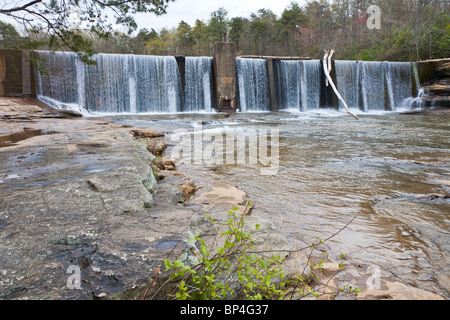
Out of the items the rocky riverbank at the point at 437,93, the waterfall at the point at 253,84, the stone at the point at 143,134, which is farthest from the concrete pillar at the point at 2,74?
the rocky riverbank at the point at 437,93

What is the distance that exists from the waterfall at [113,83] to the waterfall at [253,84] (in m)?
3.83

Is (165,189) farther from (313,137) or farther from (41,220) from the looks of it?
(313,137)

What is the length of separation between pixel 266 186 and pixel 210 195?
104 centimetres

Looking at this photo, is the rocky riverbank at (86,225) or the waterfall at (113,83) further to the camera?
the waterfall at (113,83)

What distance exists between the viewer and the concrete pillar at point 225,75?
16312 millimetres

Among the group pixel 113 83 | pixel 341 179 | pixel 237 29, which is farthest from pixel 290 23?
pixel 341 179

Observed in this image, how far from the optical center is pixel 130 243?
4.99ft

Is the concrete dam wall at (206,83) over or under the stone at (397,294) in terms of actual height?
over

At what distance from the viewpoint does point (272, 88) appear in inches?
707

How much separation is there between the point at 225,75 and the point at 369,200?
46.2 ft

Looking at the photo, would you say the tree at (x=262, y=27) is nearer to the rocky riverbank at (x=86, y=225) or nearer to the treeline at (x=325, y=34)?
the treeline at (x=325, y=34)

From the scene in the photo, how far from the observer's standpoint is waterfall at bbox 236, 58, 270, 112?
17.4 meters
